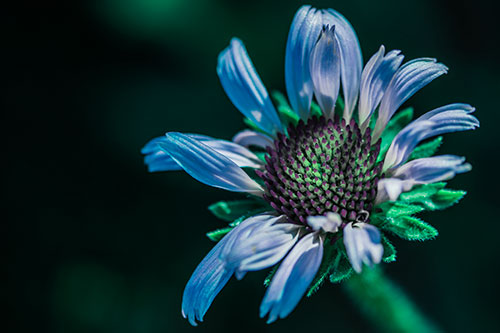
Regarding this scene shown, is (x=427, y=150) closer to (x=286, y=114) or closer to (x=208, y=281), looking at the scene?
(x=286, y=114)

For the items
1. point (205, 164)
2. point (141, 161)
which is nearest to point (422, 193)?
point (205, 164)

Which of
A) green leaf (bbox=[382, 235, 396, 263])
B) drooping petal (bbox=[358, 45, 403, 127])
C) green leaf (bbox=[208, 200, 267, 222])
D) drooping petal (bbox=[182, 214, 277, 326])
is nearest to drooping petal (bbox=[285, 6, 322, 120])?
drooping petal (bbox=[358, 45, 403, 127])

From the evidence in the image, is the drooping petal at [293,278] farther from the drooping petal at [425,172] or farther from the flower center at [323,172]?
the drooping petal at [425,172]

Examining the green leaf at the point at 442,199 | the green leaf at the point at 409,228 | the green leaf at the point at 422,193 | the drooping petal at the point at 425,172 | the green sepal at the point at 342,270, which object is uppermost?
the drooping petal at the point at 425,172

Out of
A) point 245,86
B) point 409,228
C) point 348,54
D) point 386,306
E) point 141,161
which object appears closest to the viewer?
point 409,228

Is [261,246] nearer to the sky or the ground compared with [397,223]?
nearer to the sky

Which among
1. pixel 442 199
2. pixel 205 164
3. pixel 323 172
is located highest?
pixel 205 164

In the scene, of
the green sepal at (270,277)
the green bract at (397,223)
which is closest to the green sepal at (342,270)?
the green bract at (397,223)
